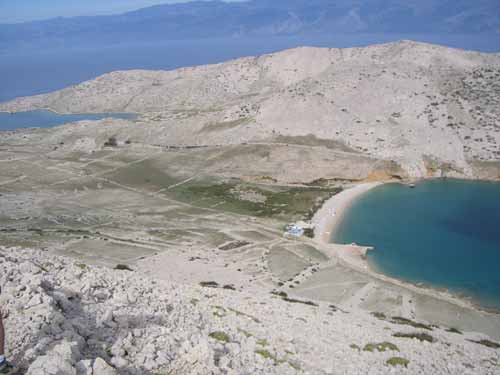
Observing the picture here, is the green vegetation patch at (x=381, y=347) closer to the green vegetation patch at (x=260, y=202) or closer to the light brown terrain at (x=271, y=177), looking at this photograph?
the light brown terrain at (x=271, y=177)

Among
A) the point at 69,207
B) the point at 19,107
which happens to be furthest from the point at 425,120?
the point at 19,107

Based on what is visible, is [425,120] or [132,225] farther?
[425,120]

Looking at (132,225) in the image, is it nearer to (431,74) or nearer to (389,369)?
(389,369)

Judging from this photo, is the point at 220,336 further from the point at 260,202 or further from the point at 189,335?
the point at 260,202

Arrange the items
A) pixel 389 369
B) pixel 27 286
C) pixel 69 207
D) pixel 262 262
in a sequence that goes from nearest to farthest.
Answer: pixel 27 286 < pixel 389 369 < pixel 262 262 < pixel 69 207

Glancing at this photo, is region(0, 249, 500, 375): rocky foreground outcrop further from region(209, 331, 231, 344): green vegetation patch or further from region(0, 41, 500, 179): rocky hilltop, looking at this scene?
region(0, 41, 500, 179): rocky hilltop
